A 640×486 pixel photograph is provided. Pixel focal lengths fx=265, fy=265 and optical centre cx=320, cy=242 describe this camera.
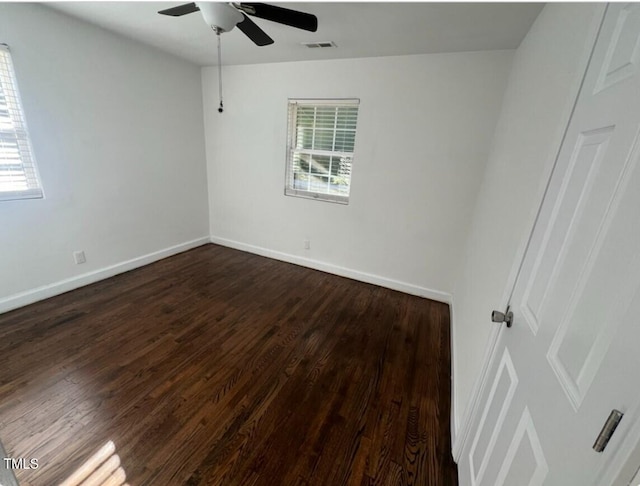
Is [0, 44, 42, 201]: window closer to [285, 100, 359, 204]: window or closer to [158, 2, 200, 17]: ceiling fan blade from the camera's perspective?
[158, 2, 200, 17]: ceiling fan blade

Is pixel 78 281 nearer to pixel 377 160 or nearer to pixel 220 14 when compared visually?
pixel 220 14

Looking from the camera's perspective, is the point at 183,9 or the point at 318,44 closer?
the point at 183,9

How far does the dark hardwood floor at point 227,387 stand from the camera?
130 centimetres

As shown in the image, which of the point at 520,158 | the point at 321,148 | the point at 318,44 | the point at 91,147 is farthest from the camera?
the point at 321,148

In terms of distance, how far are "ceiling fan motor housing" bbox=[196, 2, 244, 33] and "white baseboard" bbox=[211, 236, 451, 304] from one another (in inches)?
99.9

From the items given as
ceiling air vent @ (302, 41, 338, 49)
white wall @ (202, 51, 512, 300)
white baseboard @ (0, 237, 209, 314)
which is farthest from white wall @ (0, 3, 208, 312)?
ceiling air vent @ (302, 41, 338, 49)

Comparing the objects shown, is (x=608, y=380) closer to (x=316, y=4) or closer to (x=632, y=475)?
(x=632, y=475)

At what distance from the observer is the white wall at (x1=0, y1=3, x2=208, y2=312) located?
7.16 feet

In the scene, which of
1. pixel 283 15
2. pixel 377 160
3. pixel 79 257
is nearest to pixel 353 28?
pixel 283 15

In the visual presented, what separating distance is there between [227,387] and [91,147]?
104 inches

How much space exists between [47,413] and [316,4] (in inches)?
115

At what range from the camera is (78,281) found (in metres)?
2.68

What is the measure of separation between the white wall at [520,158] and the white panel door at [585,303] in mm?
139

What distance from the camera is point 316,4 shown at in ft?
5.72
